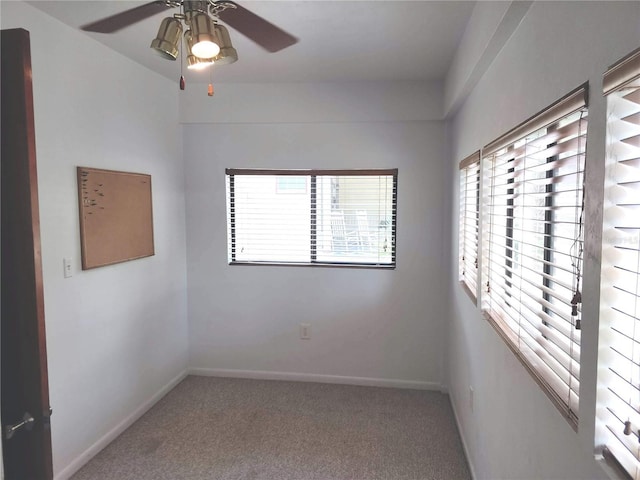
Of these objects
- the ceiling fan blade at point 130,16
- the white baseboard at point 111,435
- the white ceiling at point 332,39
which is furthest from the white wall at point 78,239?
the ceiling fan blade at point 130,16

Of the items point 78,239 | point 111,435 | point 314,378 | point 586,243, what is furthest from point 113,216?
point 586,243

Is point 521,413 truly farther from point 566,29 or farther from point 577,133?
point 566,29

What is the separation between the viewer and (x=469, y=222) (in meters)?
2.57

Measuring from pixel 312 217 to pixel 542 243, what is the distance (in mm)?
2188

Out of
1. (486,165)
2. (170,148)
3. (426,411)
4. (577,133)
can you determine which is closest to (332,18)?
(486,165)

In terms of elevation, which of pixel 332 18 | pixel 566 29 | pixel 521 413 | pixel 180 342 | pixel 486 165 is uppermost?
pixel 332 18

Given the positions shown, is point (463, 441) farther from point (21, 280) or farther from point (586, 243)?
point (21, 280)

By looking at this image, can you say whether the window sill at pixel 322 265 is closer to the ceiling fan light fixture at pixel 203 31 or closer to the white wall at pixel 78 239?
the white wall at pixel 78 239

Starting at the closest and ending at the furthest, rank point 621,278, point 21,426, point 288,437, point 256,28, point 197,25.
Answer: point 621,278 → point 21,426 → point 197,25 → point 256,28 → point 288,437

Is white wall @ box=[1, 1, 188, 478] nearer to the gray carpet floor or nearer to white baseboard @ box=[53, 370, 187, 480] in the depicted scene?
white baseboard @ box=[53, 370, 187, 480]

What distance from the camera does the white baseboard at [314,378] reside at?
11.2 ft

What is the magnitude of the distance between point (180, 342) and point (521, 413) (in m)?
2.88

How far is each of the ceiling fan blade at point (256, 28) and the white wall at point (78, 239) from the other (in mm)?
1079

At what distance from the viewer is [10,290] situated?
45.5 inches
